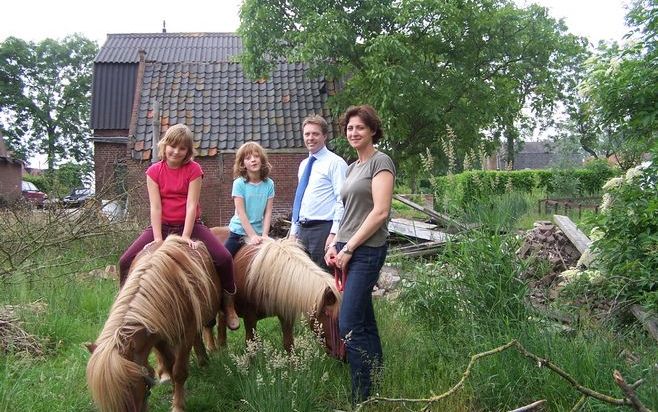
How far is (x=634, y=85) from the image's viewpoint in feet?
16.1

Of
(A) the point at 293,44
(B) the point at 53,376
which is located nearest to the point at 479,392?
(B) the point at 53,376

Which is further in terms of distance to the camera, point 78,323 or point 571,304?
point 78,323

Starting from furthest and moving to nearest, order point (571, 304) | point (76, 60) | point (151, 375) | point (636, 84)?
point (76, 60), point (636, 84), point (571, 304), point (151, 375)

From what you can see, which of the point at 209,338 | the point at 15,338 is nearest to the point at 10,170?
the point at 15,338

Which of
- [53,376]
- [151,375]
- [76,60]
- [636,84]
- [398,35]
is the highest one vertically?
[76,60]

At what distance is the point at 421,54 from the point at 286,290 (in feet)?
41.1

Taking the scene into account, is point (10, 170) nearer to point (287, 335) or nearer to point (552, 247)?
point (552, 247)

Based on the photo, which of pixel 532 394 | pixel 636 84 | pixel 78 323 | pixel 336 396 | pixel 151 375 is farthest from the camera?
pixel 78 323

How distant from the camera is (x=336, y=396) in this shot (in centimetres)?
362

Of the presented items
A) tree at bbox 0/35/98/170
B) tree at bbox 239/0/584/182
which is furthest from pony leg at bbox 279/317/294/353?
tree at bbox 0/35/98/170

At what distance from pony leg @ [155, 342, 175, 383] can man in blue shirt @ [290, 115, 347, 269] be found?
5.07ft

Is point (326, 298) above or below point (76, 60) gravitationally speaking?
below

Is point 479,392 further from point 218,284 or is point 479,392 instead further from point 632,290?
point 218,284

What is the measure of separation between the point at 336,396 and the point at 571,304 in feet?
7.37
